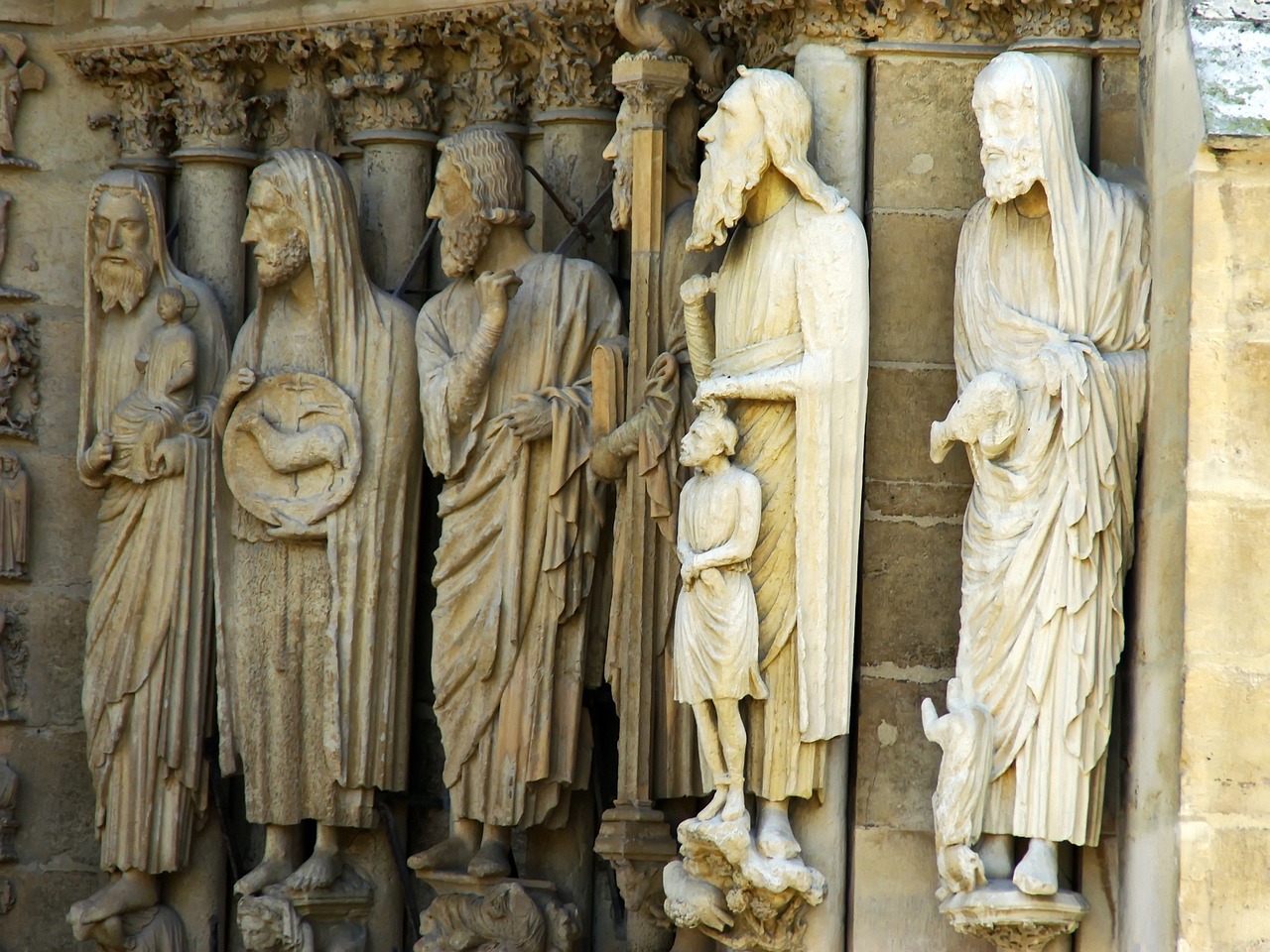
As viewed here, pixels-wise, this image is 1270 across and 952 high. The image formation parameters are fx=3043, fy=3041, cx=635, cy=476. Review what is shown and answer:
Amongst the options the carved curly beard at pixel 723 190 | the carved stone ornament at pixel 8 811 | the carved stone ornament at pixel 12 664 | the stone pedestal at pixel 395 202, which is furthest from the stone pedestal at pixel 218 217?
the carved curly beard at pixel 723 190

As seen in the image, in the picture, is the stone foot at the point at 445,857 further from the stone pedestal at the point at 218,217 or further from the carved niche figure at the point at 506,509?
the stone pedestal at the point at 218,217

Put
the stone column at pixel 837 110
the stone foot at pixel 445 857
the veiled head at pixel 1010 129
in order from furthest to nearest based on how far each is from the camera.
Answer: the stone foot at pixel 445 857, the stone column at pixel 837 110, the veiled head at pixel 1010 129

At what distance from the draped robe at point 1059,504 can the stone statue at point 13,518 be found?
418cm

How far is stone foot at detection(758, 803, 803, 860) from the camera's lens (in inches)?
361

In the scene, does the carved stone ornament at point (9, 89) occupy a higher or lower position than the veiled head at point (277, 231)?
higher

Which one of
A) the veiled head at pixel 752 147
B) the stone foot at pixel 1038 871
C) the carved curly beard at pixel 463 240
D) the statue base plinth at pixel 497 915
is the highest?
the veiled head at pixel 752 147

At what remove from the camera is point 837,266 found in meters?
9.24

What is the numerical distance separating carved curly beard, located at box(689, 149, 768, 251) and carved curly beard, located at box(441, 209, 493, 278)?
133cm

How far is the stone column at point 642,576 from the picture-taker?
9906 millimetres

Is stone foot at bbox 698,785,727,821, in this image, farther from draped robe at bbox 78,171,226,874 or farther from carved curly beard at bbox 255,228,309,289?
carved curly beard at bbox 255,228,309,289

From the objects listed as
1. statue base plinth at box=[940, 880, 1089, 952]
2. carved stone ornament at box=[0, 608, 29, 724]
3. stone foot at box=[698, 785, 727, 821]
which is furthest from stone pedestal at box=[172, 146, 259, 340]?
statue base plinth at box=[940, 880, 1089, 952]

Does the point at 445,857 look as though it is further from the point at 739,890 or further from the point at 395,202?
the point at 395,202

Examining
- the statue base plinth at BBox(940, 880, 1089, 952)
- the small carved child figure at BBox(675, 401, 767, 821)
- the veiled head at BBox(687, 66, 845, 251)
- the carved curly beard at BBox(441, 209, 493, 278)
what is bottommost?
the statue base plinth at BBox(940, 880, 1089, 952)

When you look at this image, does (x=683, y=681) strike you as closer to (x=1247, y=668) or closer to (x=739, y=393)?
(x=739, y=393)
